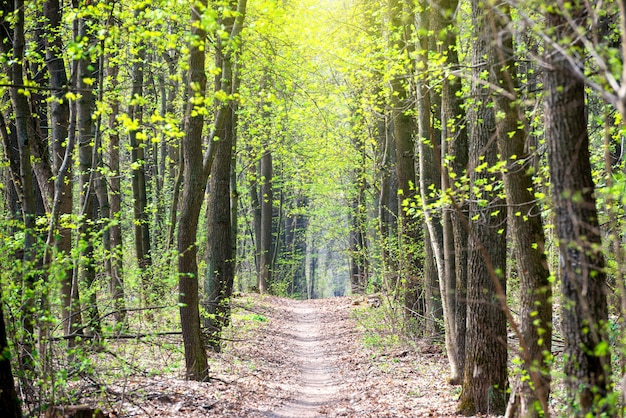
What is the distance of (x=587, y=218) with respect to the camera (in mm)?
4613

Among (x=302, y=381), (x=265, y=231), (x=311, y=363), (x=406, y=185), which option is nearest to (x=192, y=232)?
(x=302, y=381)

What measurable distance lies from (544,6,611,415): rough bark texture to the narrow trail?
222 inches

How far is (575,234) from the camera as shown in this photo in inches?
171

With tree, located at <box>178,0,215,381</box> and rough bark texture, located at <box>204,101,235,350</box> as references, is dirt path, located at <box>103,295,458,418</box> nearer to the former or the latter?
tree, located at <box>178,0,215,381</box>

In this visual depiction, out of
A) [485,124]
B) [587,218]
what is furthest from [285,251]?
[587,218]

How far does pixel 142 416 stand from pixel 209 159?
4352 mm

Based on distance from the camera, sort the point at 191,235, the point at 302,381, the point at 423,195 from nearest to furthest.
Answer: the point at 423,195 → the point at 191,235 → the point at 302,381

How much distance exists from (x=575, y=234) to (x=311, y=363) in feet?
34.9

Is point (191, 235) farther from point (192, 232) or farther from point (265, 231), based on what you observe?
point (265, 231)

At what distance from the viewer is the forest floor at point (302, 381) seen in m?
8.38

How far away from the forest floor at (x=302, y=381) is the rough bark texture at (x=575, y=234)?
4186 mm

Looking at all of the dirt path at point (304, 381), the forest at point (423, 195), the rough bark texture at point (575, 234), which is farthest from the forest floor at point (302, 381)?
the rough bark texture at point (575, 234)

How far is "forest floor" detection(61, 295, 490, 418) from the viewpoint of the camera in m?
8.38

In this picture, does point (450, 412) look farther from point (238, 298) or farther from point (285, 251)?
point (285, 251)
